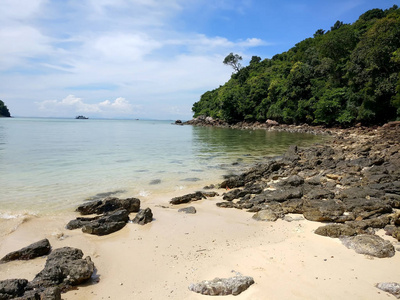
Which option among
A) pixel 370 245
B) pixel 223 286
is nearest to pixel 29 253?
pixel 223 286

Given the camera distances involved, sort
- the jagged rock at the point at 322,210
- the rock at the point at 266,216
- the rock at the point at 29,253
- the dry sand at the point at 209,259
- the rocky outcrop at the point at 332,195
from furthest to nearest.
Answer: the rock at the point at 266,216 < the jagged rock at the point at 322,210 < the rocky outcrop at the point at 332,195 < the rock at the point at 29,253 < the dry sand at the point at 209,259

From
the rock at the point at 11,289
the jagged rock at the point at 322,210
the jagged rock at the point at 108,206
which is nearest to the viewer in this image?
the rock at the point at 11,289

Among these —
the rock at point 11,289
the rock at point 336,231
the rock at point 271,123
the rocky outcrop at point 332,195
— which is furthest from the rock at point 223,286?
the rock at point 271,123

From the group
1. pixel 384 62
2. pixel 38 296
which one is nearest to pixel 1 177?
pixel 38 296

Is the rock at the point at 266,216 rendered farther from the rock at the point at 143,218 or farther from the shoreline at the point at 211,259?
the rock at the point at 143,218

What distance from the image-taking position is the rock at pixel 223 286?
12.3ft

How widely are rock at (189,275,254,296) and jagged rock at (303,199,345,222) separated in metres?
3.65

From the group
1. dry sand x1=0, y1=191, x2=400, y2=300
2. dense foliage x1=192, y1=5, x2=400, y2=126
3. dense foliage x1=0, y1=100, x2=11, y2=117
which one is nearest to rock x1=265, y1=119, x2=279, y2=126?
dense foliage x1=192, y1=5, x2=400, y2=126

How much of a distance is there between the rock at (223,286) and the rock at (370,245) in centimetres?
259

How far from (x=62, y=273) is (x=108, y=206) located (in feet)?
12.6

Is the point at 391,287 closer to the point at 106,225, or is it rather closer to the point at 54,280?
the point at 54,280

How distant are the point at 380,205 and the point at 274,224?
3092mm

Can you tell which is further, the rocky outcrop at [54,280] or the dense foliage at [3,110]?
the dense foliage at [3,110]

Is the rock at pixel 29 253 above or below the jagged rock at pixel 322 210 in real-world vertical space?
below
